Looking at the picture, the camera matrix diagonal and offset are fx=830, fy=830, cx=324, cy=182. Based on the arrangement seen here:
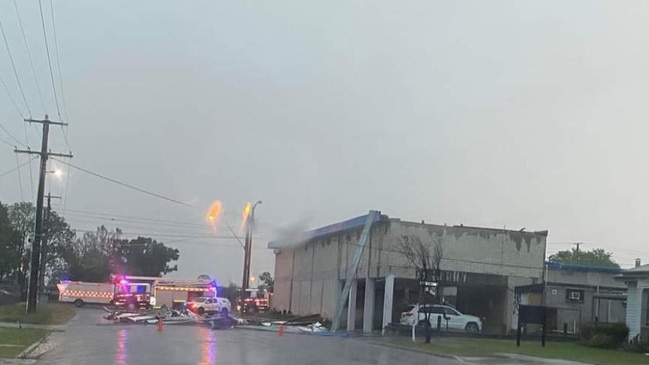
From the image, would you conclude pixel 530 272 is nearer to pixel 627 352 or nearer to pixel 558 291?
pixel 558 291

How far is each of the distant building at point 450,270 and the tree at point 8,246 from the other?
5288cm

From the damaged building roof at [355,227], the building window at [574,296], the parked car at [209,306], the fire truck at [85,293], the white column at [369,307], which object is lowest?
the fire truck at [85,293]

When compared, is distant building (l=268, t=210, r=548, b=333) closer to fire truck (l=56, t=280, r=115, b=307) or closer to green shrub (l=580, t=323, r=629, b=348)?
green shrub (l=580, t=323, r=629, b=348)

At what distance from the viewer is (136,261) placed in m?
131

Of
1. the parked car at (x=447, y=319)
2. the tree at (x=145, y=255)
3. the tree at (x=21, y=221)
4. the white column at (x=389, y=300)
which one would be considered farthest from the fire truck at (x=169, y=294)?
the tree at (x=145, y=255)

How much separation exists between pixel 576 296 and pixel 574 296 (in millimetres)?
137

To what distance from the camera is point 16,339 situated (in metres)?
26.8

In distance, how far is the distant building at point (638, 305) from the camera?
36203 mm

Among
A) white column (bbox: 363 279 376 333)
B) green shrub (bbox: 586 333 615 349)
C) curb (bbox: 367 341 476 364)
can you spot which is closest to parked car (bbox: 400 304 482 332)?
white column (bbox: 363 279 376 333)

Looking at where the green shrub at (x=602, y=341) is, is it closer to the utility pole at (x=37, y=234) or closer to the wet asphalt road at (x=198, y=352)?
the wet asphalt road at (x=198, y=352)

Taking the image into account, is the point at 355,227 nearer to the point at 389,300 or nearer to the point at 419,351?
the point at 389,300

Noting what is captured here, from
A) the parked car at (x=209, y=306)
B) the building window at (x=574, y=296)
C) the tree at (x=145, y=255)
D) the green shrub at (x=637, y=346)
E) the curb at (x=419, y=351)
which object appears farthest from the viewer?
the tree at (x=145, y=255)

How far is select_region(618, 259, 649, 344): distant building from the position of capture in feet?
119

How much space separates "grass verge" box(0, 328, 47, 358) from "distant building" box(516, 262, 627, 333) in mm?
29533
